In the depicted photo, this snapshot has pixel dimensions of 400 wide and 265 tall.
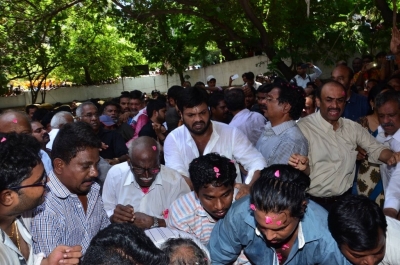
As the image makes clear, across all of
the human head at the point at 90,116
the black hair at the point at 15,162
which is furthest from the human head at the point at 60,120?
the black hair at the point at 15,162

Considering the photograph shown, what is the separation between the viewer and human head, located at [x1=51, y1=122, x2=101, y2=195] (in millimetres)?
2945

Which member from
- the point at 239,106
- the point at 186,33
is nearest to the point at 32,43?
the point at 186,33

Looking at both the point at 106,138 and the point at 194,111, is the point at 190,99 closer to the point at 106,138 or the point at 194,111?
the point at 194,111

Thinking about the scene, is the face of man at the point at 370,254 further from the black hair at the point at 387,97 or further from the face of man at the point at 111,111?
the face of man at the point at 111,111

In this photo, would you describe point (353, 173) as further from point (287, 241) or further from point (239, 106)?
point (239, 106)

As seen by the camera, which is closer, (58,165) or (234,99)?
(58,165)

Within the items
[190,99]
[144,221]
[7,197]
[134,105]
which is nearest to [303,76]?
[134,105]

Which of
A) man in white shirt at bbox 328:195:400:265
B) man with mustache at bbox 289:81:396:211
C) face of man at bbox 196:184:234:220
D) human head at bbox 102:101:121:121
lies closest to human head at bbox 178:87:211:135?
man with mustache at bbox 289:81:396:211

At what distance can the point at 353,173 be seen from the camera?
4133 mm

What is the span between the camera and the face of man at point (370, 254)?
2.57 m

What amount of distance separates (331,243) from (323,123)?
1.57 m

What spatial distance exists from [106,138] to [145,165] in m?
2.03

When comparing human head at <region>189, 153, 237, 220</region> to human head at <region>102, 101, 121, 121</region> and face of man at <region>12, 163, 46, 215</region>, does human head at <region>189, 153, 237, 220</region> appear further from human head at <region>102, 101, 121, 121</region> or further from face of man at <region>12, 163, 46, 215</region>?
human head at <region>102, 101, 121, 121</region>

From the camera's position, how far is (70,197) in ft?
9.82
